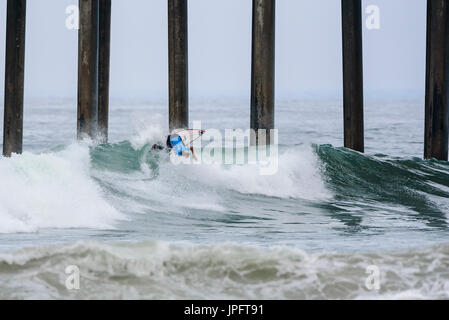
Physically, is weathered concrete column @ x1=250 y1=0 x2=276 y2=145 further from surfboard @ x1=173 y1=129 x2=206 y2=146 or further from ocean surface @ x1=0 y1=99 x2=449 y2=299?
surfboard @ x1=173 y1=129 x2=206 y2=146

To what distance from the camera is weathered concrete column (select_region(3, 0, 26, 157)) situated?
11.3m

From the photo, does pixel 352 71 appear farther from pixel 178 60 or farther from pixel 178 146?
pixel 178 146

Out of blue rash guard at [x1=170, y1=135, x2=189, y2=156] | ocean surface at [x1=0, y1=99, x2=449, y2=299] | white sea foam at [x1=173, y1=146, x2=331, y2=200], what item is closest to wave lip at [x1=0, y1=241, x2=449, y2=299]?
ocean surface at [x1=0, y1=99, x2=449, y2=299]

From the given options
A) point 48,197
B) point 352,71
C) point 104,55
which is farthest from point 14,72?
point 352,71

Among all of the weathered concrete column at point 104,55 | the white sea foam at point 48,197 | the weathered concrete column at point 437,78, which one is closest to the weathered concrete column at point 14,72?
the weathered concrete column at point 104,55

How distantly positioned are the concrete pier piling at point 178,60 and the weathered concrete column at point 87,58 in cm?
110

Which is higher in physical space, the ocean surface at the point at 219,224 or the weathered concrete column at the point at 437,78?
the weathered concrete column at the point at 437,78

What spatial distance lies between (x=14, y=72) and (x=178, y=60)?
253cm

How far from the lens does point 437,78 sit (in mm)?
10773

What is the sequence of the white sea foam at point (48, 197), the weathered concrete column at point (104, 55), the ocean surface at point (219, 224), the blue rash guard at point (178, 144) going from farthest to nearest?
the weathered concrete column at point (104, 55), the blue rash guard at point (178, 144), the white sea foam at point (48, 197), the ocean surface at point (219, 224)

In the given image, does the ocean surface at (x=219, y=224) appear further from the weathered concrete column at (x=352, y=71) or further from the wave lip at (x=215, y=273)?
the weathered concrete column at (x=352, y=71)

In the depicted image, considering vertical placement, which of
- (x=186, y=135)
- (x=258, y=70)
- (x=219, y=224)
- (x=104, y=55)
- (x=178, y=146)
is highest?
(x=104, y=55)

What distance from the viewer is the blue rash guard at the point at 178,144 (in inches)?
423

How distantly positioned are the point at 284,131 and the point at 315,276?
21980 millimetres
